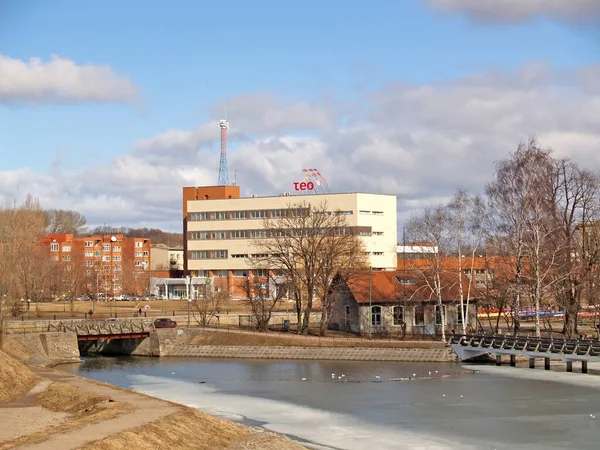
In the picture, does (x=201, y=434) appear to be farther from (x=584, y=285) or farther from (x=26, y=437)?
(x=584, y=285)

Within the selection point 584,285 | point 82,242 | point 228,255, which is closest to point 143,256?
point 82,242

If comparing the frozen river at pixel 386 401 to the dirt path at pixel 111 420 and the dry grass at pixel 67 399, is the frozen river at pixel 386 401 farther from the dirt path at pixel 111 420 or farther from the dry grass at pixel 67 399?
the dry grass at pixel 67 399

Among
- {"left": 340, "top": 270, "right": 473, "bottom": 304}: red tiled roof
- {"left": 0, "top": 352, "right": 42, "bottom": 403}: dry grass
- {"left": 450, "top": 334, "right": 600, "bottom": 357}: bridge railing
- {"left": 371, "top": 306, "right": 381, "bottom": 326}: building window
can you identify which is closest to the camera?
{"left": 0, "top": 352, "right": 42, "bottom": 403}: dry grass

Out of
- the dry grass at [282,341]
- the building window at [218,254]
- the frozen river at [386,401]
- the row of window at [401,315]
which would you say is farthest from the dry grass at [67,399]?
the building window at [218,254]

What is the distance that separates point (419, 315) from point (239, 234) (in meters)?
66.9

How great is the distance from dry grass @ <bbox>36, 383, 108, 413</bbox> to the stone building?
3532 cm

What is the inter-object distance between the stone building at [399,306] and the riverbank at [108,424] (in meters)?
34.6

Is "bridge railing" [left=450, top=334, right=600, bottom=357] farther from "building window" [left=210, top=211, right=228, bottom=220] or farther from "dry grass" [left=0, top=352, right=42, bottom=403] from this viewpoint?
"building window" [left=210, top=211, right=228, bottom=220]

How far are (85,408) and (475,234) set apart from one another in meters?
39.0

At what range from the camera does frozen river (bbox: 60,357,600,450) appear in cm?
3284

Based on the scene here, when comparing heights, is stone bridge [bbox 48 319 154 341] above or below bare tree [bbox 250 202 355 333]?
below

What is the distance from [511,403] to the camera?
40812 millimetres

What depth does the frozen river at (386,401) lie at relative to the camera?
1293 inches

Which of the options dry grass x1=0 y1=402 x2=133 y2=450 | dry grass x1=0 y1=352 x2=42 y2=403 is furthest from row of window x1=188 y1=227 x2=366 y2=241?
dry grass x1=0 y1=402 x2=133 y2=450
